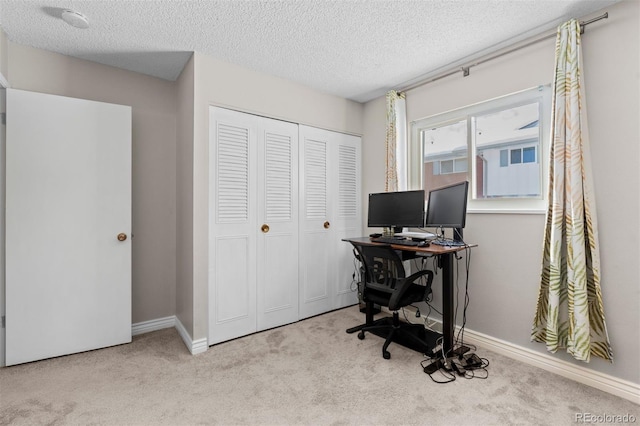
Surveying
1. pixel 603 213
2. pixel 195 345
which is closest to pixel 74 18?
pixel 195 345

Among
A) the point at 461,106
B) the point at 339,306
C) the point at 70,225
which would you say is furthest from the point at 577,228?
the point at 70,225

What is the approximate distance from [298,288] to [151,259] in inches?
57.4

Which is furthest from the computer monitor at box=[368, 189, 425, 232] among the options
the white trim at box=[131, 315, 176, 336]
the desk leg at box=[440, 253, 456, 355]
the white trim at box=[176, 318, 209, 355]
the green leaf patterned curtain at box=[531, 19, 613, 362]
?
the white trim at box=[131, 315, 176, 336]

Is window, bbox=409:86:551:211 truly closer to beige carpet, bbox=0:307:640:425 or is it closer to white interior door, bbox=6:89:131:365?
beige carpet, bbox=0:307:640:425

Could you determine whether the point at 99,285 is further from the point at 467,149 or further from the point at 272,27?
the point at 467,149

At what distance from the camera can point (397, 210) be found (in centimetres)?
283

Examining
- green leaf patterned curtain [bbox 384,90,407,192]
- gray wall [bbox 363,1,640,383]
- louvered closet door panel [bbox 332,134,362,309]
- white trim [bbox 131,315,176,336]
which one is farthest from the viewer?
louvered closet door panel [bbox 332,134,362,309]

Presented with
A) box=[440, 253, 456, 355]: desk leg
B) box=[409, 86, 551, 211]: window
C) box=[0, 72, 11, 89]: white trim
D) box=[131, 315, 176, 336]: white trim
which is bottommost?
box=[131, 315, 176, 336]: white trim

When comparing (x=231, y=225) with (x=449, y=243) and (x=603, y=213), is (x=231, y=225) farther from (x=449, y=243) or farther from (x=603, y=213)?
(x=603, y=213)

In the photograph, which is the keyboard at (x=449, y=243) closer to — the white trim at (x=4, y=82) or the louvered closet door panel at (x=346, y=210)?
the louvered closet door panel at (x=346, y=210)

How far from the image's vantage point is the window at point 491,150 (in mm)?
2352

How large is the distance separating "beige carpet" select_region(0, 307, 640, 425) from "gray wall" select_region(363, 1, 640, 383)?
323 millimetres

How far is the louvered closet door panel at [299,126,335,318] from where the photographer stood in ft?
10.3

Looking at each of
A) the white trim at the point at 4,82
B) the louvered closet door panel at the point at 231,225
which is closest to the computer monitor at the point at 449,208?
the louvered closet door panel at the point at 231,225
